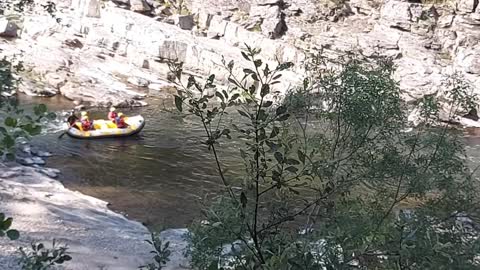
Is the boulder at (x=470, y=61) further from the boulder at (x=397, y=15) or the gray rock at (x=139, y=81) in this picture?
the gray rock at (x=139, y=81)

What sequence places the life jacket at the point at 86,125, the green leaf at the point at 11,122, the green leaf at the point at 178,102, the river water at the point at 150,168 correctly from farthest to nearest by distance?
the life jacket at the point at 86,125
the river water at the point at 150,168
the green leaf at the point at 178,102
the green leaf at the point at 11,122

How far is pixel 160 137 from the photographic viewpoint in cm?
2081

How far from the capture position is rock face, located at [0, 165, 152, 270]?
931cm

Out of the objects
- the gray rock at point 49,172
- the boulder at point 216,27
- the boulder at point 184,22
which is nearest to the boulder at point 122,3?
the boulder at point 184,22

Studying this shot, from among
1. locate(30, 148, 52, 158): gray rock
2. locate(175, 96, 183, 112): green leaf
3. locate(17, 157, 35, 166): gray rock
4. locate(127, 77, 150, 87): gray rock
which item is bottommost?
locate(30, 148, 52, 158): gray rock

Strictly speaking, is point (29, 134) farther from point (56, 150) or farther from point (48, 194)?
point (56, 150)

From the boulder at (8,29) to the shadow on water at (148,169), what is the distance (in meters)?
14.2

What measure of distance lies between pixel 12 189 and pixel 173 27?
922 inches

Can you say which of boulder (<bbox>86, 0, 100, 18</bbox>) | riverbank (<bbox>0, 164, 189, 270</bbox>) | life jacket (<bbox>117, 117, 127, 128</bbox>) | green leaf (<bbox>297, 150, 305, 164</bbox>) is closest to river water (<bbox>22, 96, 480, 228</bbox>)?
life jacket (<bbox>117, 117, 127, 128</bbox>)

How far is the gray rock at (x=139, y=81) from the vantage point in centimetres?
2919

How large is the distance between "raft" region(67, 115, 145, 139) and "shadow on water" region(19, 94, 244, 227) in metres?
0.20

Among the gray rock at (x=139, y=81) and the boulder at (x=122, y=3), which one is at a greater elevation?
the boulder at (x=122, y=3)

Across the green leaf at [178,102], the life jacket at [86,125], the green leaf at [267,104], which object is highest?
the green leaf at [267,104]

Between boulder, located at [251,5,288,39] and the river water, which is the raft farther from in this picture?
boulder, located at [251,5,288,39]
